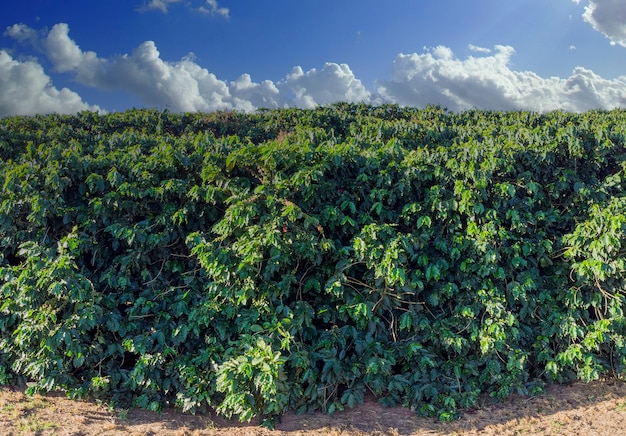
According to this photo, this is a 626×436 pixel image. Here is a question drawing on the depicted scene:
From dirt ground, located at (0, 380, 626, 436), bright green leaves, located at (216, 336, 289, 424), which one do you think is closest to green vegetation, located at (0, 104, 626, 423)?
bright green leaves, located at (216, 336, 289, 424)

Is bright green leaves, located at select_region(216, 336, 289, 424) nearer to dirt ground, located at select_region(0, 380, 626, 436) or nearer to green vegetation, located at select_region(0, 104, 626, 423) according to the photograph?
green vegetation, located at select_region(0, 104, 626, 423)

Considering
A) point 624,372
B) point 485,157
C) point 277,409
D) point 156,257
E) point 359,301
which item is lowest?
point 277,409

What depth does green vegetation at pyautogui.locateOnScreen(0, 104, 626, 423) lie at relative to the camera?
4.75m

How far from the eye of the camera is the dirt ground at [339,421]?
15.3ft

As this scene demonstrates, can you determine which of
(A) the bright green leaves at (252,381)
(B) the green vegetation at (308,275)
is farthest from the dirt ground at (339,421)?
(A) the bright green leaves at (252,381)

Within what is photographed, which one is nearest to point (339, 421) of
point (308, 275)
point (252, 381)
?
point (252, 381)

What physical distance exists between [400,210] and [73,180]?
12.7 ft

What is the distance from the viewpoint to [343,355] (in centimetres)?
487

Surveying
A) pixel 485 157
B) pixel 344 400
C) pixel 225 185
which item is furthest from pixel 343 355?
pixel 485 157

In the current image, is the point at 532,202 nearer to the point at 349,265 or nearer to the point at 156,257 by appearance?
the point at 349,265

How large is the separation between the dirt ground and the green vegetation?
171mm

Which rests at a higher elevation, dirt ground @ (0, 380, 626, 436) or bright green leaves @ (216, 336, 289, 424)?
bright green leaves @ (216, 336, 289, 424)

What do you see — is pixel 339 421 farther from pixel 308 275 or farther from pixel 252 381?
pixel 308 275

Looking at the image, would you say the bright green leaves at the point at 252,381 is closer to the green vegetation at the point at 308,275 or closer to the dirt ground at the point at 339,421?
the green vegetation at the point at 308,275
